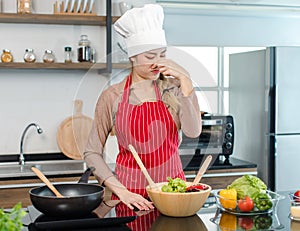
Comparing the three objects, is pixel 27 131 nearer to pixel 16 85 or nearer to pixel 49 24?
pixel 16 85

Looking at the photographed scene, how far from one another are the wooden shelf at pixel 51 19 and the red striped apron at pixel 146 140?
152 centimetres

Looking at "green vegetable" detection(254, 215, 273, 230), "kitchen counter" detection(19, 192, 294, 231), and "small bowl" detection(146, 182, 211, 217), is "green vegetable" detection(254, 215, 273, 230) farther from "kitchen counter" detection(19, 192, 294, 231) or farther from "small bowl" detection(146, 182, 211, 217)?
"small bowl" detection(146, 182, 211, 217)

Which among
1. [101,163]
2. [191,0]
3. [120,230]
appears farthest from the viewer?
[191,0]

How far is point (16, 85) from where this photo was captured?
12.2 ft

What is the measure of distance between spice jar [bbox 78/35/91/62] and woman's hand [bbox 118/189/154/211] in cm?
180

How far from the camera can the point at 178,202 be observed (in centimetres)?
178

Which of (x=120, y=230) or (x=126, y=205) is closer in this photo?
(x=120, y=230)

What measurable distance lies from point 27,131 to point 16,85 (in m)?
0.35

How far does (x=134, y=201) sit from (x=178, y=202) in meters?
Answer: 0.25

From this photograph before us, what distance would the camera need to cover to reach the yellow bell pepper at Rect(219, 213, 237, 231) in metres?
1.69

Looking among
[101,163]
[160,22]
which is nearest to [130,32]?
[160,22]

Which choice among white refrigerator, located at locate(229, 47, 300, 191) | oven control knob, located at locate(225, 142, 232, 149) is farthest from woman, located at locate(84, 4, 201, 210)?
white refrigerator, located at locate(229, 47, 300, 191)

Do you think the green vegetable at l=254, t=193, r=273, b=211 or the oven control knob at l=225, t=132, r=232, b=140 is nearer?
the green vegetable at l=254, t=193, r=273, b=211

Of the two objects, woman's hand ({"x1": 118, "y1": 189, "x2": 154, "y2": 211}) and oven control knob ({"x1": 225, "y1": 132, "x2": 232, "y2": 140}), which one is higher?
oven control knob ({"x1": 225, "y1": 132, "x2": 232, "y2": 140})
